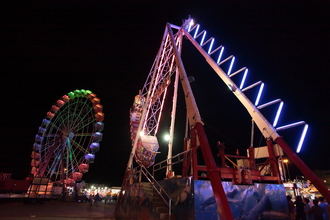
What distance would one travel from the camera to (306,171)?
9633 millimetres

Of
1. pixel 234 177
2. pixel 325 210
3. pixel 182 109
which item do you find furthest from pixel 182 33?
pixel 325 210

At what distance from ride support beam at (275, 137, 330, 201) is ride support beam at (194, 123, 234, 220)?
397 centimetres

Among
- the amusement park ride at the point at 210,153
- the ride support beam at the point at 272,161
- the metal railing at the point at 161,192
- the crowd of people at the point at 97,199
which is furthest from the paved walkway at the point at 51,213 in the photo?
the ride support beam at the point at 272,161

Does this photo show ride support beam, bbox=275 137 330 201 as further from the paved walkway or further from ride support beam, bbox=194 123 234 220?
the paved walkway

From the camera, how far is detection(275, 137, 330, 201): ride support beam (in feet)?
29.8

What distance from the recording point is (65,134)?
35.1 m

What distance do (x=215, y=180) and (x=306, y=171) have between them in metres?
4.30

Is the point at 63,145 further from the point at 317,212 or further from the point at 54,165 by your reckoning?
the point at 317,212

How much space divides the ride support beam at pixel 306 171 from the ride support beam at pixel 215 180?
3970 millimetres

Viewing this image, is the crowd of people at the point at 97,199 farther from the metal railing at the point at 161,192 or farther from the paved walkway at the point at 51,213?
the metal railing at the point at 161,192

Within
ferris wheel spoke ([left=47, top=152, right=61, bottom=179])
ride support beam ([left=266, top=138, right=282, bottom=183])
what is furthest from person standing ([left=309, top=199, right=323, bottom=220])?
ferris wheel spoke ([left=47, top=152, right=61, bottom=179])

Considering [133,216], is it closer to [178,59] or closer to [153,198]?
[153,198]

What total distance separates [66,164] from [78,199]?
5.44 m

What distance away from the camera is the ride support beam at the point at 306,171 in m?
9.07
